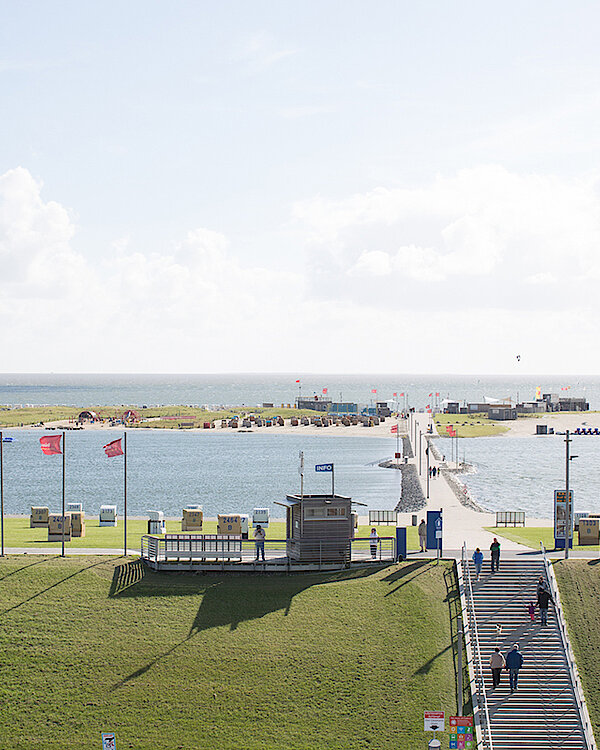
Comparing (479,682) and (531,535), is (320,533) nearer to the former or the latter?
(479,682)

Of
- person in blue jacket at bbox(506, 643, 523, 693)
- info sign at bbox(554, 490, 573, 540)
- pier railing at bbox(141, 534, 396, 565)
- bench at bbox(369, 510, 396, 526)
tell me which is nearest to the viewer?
person in blue jacket at bbox(506, 643, 523, 693)

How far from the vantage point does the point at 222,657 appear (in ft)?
106

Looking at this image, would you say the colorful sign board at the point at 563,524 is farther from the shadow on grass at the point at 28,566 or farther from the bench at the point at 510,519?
the shadow on grass at the point at 28,566

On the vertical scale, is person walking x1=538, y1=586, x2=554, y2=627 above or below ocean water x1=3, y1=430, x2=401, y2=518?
above

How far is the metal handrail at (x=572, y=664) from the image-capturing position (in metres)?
28.7

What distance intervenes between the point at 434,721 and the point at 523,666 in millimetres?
6433

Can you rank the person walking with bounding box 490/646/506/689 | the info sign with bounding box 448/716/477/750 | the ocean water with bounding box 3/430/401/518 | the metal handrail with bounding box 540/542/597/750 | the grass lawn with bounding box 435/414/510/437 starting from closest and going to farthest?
the info sign with bounding box 448/716/477/750, the metal handrail with bounding box 540/542/597/750, the person walking with bounding box 490/646/506/689, the ocean water with bounding box 3/430/401/518, the grass lawn with bounding box 435/414/510/437

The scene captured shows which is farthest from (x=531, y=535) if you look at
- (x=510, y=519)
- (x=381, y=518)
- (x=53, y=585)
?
(x=53, y=585)

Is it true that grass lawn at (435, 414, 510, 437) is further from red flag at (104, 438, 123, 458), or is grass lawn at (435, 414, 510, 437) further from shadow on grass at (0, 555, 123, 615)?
shadow on grass at (0, 555, 123, 615)

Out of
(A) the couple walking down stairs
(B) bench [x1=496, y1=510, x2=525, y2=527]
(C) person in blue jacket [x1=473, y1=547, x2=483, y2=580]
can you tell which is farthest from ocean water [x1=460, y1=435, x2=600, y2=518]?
(A) the couple walking down stairs

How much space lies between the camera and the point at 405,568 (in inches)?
1540

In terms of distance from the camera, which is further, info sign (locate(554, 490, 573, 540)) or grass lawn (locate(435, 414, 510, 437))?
grass lawn (locate(435, 414, 510, 437))

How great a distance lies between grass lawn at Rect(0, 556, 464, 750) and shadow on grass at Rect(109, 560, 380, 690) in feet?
0.28

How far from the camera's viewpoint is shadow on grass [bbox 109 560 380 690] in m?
34.9
